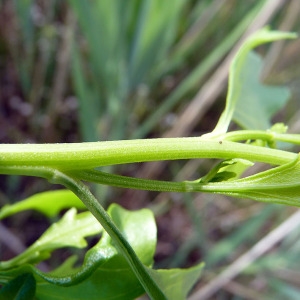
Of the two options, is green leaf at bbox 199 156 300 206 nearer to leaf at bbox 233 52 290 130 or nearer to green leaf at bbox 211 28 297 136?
green leaf at bbox 211 28 297 136

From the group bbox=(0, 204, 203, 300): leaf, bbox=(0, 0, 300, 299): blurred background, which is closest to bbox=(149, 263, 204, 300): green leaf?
bbox=(0, 204, 203, 300): leaf

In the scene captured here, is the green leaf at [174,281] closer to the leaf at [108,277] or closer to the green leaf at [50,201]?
the leaf at [108,277]

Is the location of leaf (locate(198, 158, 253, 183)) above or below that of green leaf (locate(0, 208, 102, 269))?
above

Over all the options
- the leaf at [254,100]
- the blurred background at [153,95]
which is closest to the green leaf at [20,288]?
the leaf at [254,100]

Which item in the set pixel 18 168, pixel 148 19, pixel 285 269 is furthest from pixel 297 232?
pixel 18 168

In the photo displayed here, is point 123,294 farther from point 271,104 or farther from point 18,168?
point 271,104

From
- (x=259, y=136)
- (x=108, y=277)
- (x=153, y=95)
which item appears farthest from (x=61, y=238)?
(x=153, y=95)
